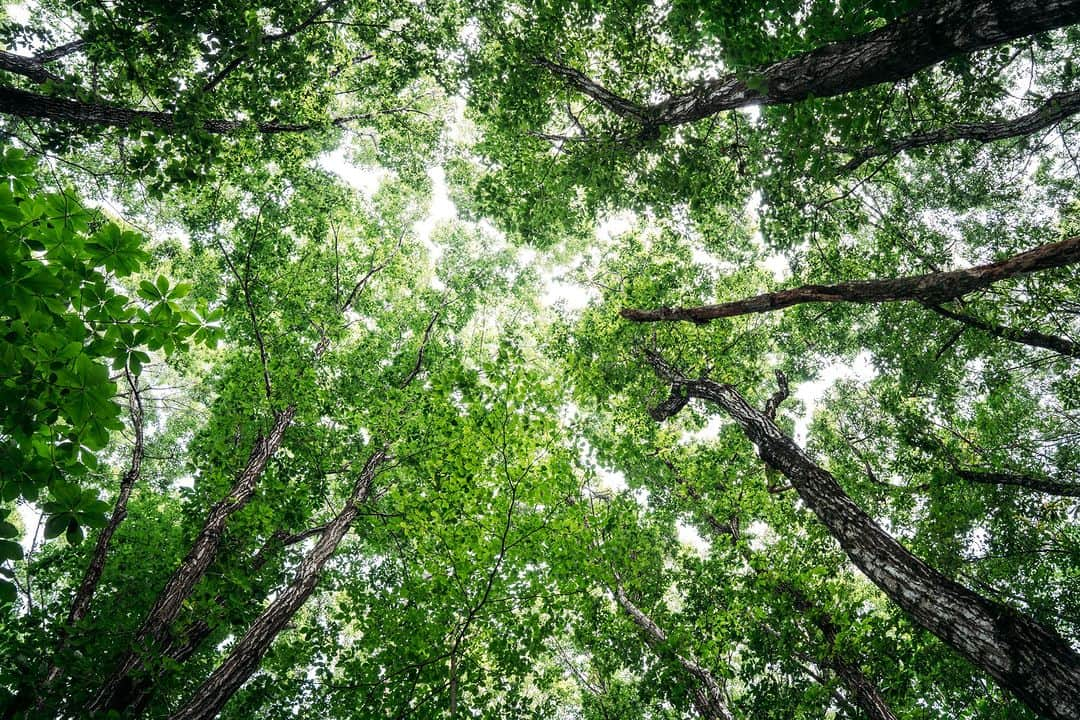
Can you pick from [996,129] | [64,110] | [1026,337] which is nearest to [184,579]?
[64,110]

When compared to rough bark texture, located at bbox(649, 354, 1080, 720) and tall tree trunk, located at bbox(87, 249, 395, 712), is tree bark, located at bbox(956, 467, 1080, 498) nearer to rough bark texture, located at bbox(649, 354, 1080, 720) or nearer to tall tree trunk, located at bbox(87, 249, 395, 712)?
rough bark texture, located at bbox(649, 354, 1080, 720)

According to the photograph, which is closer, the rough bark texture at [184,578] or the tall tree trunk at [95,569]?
the rough bark texture at [184,578]

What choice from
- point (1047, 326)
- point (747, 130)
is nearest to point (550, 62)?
point (747, 130)

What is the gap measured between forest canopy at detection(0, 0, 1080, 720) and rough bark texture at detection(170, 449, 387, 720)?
0.06m

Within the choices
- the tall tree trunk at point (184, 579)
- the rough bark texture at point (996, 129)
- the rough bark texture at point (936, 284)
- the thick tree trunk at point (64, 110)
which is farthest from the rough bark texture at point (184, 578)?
the rough bark texture at point (996, 129)

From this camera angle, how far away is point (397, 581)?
7.40 meters

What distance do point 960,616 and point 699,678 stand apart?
309 centimetres

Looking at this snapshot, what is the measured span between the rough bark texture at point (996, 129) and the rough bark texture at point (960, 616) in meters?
4.21

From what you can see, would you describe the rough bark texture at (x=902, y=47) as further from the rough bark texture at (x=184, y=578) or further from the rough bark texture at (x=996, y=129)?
the rough bark texture at (x=184, y=578)

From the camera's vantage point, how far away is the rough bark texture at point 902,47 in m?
3.50

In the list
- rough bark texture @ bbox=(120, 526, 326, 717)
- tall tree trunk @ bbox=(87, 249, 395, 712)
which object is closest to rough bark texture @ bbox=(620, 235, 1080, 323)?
tall tree trunk @ bbox=(87, 249, 395, 712)

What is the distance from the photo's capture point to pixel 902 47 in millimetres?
3895

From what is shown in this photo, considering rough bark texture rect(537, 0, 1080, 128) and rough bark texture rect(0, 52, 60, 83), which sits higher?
rough bark texture rect(537, 0, 1080, 128)

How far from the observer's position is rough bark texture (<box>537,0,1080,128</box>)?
3.50 meters
